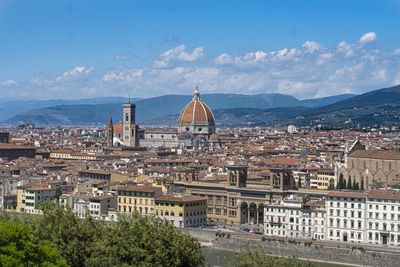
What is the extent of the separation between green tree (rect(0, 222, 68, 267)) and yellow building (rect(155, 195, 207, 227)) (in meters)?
23.8

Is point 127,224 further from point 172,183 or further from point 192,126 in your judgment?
point 192,126

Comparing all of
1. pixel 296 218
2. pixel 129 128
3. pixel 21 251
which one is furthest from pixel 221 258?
pixel 129 128

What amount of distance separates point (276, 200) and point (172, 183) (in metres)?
8.40

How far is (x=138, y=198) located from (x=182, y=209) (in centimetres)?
320

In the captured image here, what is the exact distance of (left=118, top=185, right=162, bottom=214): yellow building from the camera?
47.1 meters

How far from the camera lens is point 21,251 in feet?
66.7

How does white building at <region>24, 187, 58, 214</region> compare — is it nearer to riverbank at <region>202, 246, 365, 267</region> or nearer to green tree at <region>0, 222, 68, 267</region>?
riverbank at <region>202, 246, 365, 267</region>

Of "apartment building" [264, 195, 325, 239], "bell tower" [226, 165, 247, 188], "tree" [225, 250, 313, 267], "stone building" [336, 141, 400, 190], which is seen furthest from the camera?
"stone building" [336, 141, 400, 190]

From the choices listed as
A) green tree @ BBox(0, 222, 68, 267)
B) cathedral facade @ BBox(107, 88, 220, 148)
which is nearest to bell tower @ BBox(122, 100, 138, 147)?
cathedral facade @ BBox(107, 88, 220, 148)

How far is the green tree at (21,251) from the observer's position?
791 inches

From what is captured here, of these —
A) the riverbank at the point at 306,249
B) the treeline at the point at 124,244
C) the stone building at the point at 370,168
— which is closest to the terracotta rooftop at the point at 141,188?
the riverbank at the point at 306,249

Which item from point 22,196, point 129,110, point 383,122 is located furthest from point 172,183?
point 383,122

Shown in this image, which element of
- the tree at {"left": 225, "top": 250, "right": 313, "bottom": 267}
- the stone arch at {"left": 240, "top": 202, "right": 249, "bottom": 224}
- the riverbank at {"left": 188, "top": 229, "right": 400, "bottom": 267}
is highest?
the tree at {"left": 225, "top": 250, "right": 313, "bottom": 267}

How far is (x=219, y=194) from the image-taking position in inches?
1970
